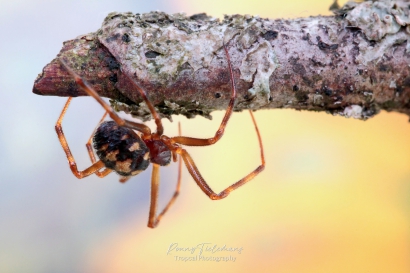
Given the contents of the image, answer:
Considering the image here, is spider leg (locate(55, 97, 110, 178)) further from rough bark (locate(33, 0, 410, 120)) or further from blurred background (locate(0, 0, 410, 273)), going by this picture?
blurred background (locate(0, 0, 410, 273))

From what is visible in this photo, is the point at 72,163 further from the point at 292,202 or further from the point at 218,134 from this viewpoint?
the point at 292,202

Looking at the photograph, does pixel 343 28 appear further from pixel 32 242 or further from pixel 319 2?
pixel 32 242

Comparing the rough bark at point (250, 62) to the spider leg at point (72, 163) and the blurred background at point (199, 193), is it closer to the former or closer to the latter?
the spider leg at point (72, 163)

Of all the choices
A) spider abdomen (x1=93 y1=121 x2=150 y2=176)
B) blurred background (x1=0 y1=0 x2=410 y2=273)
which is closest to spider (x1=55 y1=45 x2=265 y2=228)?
spider abdomen (x1=93 y1=121 x2=150 y2=176)

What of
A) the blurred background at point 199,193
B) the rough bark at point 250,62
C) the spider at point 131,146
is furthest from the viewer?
the blurred background at point 199,193

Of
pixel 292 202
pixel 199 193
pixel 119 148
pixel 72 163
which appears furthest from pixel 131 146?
pixel 292 202

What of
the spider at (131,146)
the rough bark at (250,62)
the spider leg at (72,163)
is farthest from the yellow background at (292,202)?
the rough bark at (250,62)
